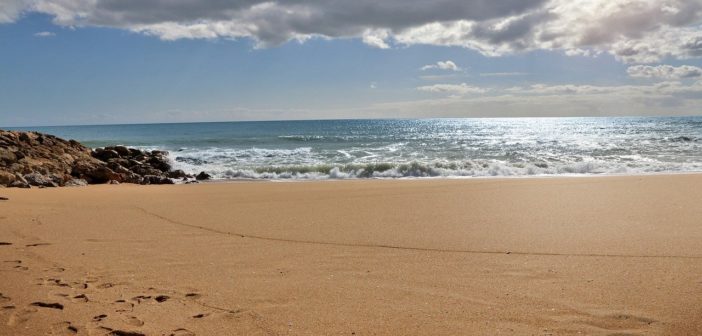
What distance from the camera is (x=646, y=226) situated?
592 cm

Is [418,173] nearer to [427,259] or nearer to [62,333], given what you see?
[427,259]

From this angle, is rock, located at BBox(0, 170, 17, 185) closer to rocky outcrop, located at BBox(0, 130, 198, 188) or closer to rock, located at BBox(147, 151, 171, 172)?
rocky outcrop, located at BBox(0, 130, 198, 188)

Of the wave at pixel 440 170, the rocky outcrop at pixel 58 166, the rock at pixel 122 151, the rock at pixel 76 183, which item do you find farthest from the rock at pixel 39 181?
the rock at pixel 122 151

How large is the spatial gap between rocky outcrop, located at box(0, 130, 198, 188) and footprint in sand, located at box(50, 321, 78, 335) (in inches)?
384

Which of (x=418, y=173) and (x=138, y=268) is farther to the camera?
(x=418, y=173)

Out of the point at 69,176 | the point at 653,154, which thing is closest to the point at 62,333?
the point at 69,176

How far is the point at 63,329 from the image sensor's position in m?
2.92

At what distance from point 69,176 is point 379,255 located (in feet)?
37.3

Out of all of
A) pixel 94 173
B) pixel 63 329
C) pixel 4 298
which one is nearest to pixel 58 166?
pixel 94 173

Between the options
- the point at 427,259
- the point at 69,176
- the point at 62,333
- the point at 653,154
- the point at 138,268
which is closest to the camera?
the point at 62,333

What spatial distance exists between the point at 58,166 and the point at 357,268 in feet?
42.4

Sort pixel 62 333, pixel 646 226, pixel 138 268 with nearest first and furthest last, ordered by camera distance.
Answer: pixel 62 333 → pixel 138 268 → pixel 646 226

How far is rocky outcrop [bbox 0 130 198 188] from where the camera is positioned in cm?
1167

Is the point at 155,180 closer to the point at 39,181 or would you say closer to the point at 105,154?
the point at 39,181
